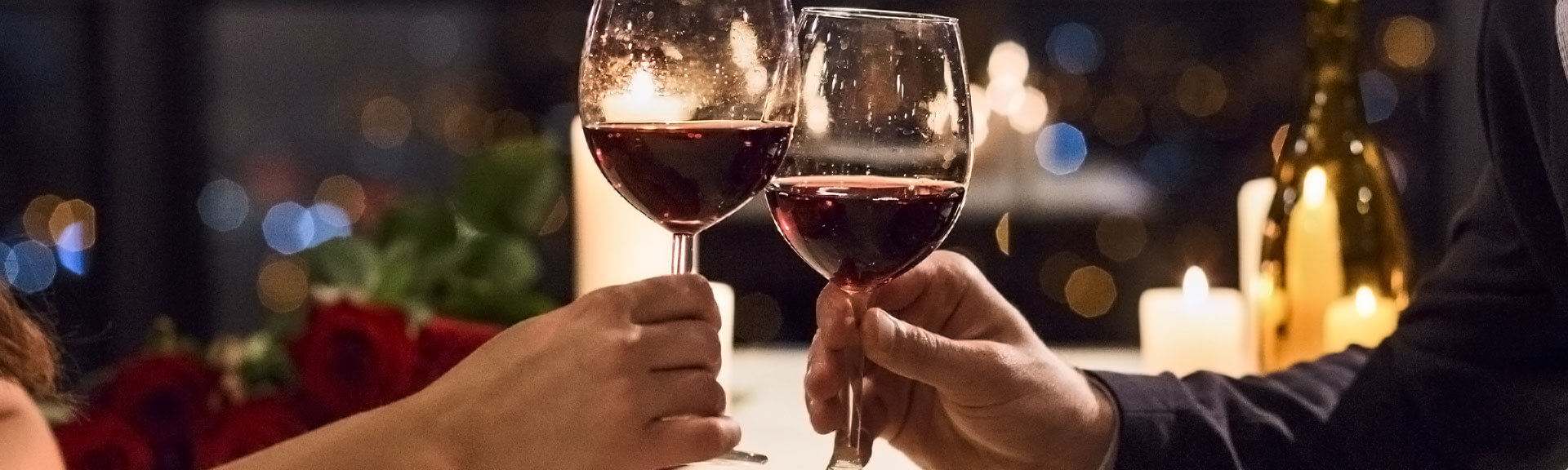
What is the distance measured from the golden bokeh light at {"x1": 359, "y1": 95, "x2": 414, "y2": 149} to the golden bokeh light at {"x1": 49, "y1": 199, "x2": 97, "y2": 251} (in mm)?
632

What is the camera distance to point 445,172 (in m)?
3.53

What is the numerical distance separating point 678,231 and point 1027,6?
265 centimetres

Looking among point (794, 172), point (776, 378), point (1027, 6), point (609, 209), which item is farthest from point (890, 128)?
point (1027, 6)

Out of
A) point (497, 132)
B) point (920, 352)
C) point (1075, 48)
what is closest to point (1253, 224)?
point (920, 352)

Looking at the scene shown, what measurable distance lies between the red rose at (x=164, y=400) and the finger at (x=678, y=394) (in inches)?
11.9

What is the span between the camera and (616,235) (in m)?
1.03

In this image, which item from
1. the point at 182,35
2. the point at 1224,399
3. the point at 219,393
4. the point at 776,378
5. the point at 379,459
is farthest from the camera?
the point at 182,35

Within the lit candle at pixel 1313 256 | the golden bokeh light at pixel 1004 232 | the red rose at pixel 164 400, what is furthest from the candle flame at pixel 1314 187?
the golden bokeh light at pixel 1004 232

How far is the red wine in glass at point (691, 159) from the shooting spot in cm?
72

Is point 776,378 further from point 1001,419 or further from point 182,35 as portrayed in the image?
point 182,35

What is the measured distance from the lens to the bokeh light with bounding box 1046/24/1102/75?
3.34m

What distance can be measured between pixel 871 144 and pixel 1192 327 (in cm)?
57

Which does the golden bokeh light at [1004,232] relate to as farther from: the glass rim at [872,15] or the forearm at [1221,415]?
the glass rim at [872,15]

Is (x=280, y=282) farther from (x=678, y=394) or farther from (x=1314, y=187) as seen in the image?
(x=678, y=394)
